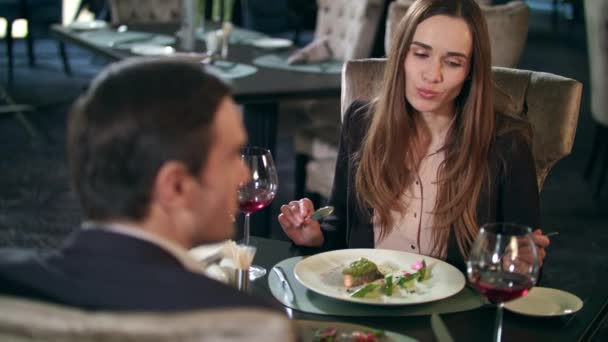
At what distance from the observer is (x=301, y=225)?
1.84 metres

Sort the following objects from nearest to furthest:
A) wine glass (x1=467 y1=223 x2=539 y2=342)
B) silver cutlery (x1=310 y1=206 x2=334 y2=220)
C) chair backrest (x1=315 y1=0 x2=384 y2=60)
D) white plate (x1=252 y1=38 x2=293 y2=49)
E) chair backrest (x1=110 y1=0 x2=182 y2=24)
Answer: wine glass (x1=467 y1=223 x2=539 y2=342) < silver cutlery (x1=310 y1=206 x2=334 y2=220) < chair backrest (x1=315 y1=0 x2=384 y2=60) < white plate (x1=252 y1=38 x2=293 y2=49) < chair backrest (x1=110 y1=0 x2=182 y2=24)

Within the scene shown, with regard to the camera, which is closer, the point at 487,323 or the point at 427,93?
the point at 487,323

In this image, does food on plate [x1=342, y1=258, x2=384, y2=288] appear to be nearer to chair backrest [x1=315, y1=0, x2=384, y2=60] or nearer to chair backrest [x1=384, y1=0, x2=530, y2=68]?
chair backrest [x1=384, y1=0, x2=530, y2=68]

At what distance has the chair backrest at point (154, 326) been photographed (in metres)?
0.80

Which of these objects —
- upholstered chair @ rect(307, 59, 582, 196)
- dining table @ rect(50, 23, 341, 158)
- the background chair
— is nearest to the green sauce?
upholstered chair @ rect(307, 59, 582, 196)

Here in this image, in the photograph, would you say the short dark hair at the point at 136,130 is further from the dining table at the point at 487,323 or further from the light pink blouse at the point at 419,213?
the light pink blouse at the point at 419,213

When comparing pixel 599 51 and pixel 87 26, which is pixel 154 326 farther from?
pixel 87 26

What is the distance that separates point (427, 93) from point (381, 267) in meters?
0.42

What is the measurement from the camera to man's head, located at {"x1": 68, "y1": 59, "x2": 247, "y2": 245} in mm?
912

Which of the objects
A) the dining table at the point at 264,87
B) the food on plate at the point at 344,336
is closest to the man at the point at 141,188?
the food on plate at the point at 344,336

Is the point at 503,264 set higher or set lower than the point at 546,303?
higher

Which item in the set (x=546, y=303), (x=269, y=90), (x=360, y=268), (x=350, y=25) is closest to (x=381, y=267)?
(x=360, y=268)

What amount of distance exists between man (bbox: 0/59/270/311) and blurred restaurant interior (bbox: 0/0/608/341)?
2.00 feet

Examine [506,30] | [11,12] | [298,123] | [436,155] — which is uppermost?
[506,30]
